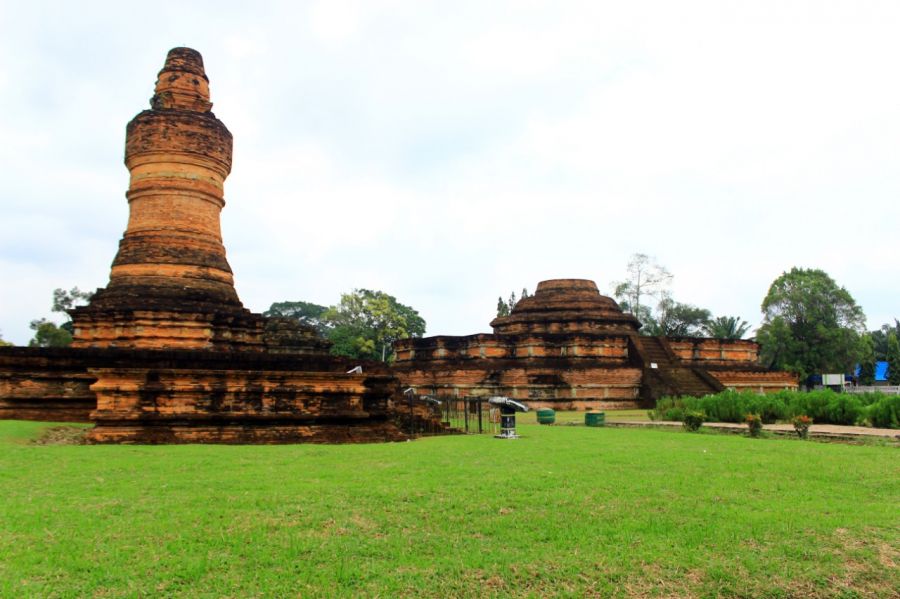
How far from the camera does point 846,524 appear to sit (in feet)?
18.4

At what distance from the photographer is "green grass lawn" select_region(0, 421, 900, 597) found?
435 cm

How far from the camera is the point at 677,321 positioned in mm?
57156

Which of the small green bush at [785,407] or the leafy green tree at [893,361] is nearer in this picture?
the small green bush at [785,407]

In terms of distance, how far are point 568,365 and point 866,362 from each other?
31742 millimetres

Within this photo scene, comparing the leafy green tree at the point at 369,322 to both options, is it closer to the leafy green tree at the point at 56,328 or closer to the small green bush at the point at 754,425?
the leafy green tree at the point at 56,328

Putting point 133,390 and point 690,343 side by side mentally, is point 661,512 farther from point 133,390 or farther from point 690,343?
point 690,343

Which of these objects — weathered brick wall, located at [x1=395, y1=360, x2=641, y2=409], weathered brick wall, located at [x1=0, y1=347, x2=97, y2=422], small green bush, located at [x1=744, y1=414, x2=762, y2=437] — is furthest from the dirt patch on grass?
weathered brick wall, located at [x1=395, y1=360, x2=641, y2=409]

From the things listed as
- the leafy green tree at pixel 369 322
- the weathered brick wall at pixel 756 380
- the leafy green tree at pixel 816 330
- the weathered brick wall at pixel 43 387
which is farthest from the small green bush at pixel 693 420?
the leafy green tree at pixel 369 322

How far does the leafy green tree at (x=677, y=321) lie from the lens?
53.4 meters

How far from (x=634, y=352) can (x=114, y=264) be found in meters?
19.2

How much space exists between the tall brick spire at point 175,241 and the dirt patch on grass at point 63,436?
12.4 feet

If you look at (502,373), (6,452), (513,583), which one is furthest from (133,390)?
(502,373)

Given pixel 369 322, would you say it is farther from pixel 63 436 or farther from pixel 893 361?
pixel 63 436

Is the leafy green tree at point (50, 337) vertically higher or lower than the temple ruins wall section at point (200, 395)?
higher
